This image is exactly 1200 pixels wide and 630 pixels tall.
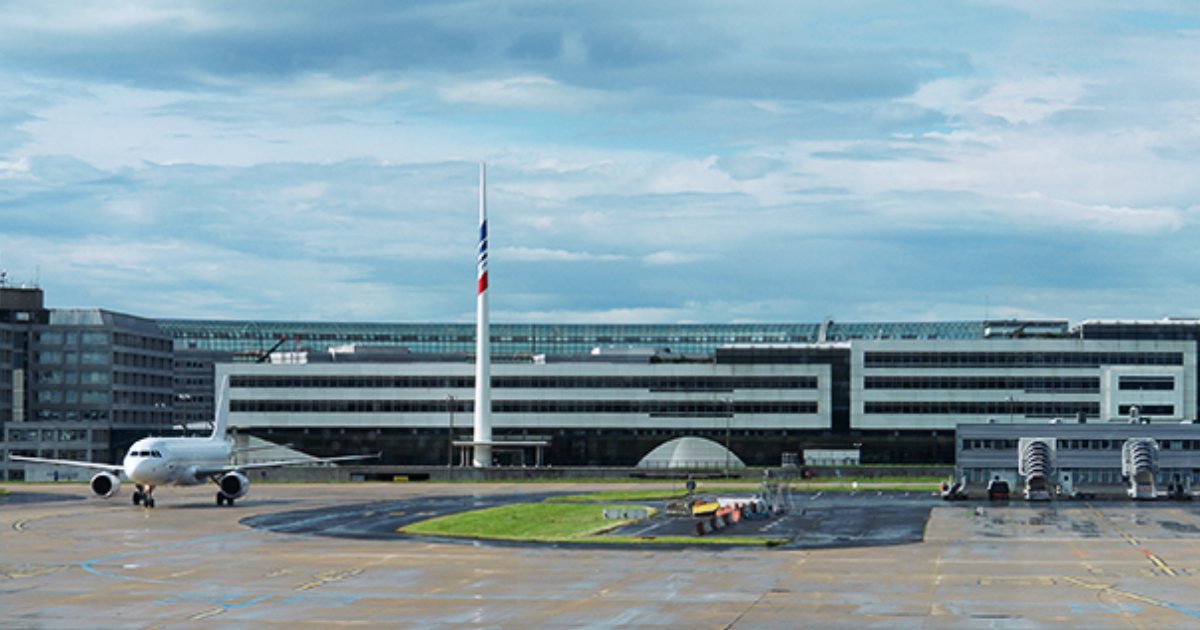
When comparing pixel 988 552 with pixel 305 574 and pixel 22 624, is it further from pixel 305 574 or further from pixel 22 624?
pixel 22 624

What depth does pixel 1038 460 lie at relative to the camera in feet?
413

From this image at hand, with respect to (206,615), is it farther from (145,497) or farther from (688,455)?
(688,455)

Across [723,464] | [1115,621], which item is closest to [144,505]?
[1115,621]

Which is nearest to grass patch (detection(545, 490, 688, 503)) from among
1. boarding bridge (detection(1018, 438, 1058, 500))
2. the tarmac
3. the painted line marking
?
the tarmac

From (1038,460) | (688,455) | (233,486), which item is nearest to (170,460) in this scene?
(233,486)

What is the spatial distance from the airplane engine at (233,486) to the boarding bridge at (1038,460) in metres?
58.5

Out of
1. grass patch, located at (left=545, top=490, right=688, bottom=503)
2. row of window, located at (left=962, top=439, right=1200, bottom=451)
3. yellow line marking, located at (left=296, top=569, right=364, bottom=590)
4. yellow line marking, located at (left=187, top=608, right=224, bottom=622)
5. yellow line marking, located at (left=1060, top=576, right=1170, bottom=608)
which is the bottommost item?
grass patch, located at (left=545, top=490, right=688, bottom=503)

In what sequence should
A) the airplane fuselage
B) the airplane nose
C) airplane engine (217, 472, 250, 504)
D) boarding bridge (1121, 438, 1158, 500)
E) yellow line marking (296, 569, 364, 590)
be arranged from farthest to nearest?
1. boarding bridge (1121, 438, 1158, 500)
2. airplane engine (217, 472, 250, 504)
3. the airplane fuselage
4. the airplane nose
5. yellow line marking (296, 569, 364, 590)

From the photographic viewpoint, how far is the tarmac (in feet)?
146

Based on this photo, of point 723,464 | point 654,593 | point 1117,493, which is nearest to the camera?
point 654,593

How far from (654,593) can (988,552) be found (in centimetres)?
2196

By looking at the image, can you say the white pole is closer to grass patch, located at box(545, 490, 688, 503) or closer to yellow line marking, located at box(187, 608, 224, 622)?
grass patch, located at box(545, 490, 688, 503)

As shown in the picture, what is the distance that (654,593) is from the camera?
164ft

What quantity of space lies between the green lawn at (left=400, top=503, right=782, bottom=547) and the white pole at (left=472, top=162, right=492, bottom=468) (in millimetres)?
82012
